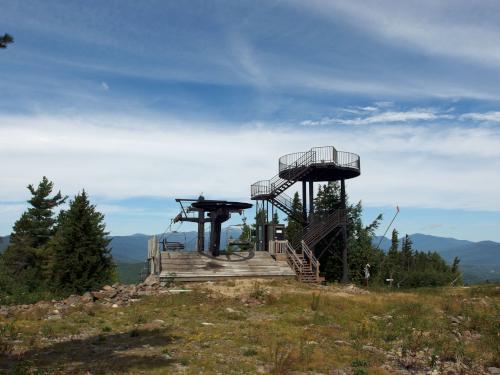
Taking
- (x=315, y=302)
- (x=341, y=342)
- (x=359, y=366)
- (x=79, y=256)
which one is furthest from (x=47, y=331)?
(x=79, y=256)

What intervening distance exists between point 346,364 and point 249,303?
29.9ft

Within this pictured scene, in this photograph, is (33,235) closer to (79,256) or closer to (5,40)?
(79,256)

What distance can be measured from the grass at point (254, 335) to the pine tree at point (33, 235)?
115 feet

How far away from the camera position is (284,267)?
28969mm

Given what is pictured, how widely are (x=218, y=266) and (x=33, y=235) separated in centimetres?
3526

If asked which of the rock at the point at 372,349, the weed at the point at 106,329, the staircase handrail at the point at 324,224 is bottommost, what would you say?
the rock at the point at 372,349

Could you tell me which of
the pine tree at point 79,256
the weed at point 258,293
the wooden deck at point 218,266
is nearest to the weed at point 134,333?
the weed at point 258,293

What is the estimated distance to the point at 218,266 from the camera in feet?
90.2

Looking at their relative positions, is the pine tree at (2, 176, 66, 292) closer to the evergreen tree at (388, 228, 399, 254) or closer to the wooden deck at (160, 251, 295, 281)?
the wooden deck at (160, 251, 295, 281)

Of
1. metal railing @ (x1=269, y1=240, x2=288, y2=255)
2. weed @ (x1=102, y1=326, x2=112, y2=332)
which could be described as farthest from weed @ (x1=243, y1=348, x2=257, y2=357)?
metal railing @ (x1=269, y1=240, x2=288, y2=255)

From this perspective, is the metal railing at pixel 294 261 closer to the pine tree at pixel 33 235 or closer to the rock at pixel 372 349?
the rock at pixel 372 349

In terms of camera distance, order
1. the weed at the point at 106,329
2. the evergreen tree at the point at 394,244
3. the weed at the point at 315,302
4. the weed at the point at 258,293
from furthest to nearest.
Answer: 1. the evergreen tree at the point at 394,244
2. the weed at the point at 258,293
3. the weed at the point at 315,302
4. the weed at the point at 106,329

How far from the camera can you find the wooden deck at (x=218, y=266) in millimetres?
25547

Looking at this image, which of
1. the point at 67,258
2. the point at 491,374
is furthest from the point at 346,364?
the point at 67,258
